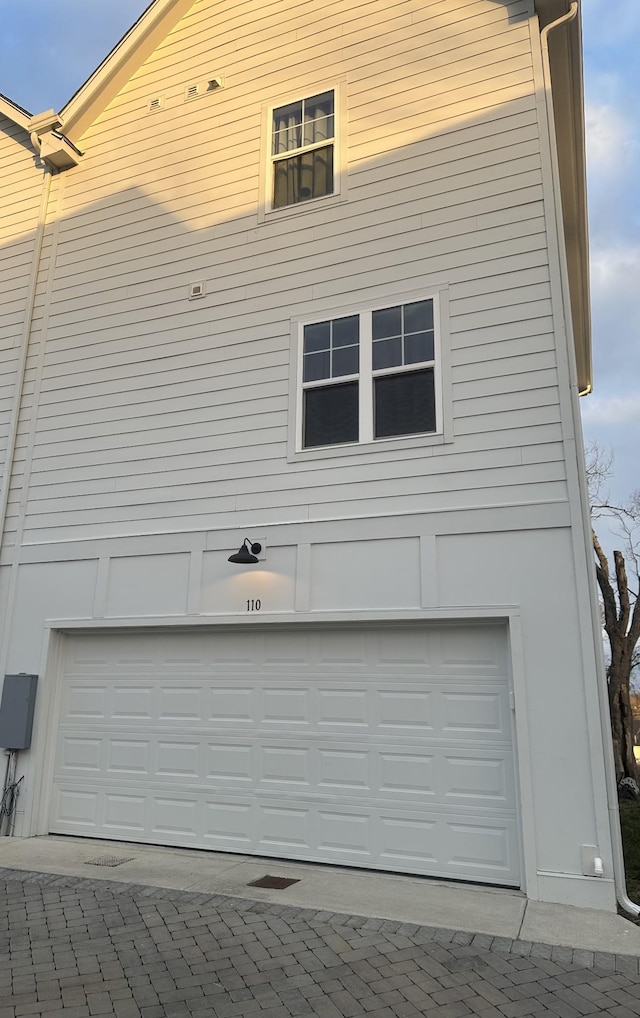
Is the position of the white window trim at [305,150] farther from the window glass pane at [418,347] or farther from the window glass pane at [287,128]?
the window glass pane at [418,347]

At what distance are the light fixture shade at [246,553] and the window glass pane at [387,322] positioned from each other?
7.83ft

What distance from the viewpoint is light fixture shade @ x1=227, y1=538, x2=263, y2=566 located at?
6242 millimetres

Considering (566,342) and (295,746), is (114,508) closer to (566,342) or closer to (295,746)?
(295,746)

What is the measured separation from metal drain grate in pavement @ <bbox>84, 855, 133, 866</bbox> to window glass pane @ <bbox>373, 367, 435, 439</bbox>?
14.8 ft

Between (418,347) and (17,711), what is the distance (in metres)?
5.62

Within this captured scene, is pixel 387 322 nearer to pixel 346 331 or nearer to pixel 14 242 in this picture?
pixel 346 331

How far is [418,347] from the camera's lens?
6.38m

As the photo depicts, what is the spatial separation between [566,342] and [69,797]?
21.8ft

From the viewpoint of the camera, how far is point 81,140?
895cm

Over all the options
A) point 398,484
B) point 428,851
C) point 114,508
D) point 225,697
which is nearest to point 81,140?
point 114,508

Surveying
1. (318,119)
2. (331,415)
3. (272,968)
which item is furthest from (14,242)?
(272,968)

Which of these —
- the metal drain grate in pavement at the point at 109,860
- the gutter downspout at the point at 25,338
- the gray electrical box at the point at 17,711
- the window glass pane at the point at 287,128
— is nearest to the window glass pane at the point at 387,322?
the window glass pane at the point at 287,128

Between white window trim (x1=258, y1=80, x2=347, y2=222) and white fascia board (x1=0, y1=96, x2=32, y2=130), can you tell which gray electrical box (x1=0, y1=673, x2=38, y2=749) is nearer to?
white window trim (x1=258, y1=80, x2=347, y2=222)

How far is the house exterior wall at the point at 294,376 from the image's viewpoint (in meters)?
5.55
